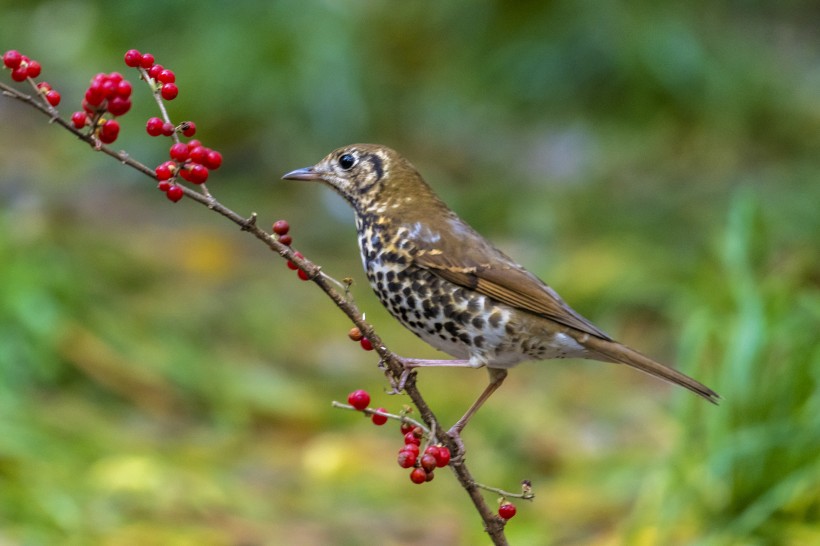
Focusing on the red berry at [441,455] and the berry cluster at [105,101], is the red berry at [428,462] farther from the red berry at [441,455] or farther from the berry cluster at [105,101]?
the berry cluster at [105,101]

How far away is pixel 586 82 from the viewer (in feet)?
24.3

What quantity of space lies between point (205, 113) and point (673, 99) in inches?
113

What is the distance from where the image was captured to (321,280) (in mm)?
1795

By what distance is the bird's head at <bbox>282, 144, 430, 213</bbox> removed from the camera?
2.64 m

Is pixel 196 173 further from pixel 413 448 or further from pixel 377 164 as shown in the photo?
pixel 377 164

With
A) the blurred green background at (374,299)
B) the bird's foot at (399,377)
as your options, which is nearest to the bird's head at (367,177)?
the bird's foot at (399,377)

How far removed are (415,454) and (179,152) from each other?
1.99ft

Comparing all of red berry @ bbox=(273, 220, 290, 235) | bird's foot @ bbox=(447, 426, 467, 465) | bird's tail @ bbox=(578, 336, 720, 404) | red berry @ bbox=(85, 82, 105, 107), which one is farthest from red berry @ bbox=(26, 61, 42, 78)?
bird's tail @ bbox=(578, 336, 720, 404)

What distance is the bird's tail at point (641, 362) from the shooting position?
2.20m

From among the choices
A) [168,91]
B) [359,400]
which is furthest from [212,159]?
[359,400]

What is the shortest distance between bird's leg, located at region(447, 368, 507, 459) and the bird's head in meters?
0.44

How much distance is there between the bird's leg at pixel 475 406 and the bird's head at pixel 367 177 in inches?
17.4

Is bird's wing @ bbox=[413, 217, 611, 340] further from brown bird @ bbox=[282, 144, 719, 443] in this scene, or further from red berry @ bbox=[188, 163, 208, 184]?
red berry @ bbox=[188, 163, 208, 184]

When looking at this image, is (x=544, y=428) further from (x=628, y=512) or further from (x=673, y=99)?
(x=673, y=99)
